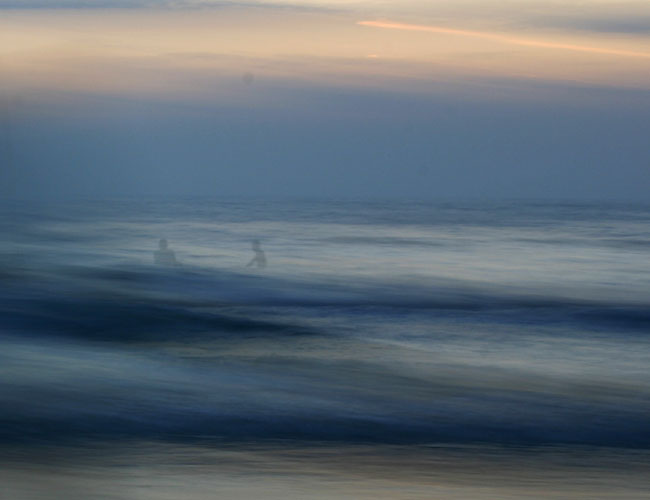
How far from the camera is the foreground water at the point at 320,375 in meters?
5.51

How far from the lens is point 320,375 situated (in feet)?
29.9

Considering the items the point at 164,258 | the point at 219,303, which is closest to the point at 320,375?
the point at 219,303

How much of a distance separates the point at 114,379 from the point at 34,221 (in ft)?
66.9

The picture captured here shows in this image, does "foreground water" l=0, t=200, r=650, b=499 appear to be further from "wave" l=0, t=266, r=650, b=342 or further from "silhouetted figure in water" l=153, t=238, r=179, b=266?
"silhouetted figure in water" l=153, t=238, r=179, b=266

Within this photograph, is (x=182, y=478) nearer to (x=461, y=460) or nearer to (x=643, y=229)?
(x=461, y=460)

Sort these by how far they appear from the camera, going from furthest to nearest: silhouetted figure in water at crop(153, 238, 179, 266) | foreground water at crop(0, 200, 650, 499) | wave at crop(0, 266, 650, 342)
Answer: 1. silhouetted figure in water at crop(153, 238, 179, 266)
2. wave at crop(0, 266, 650, 342)
3. foreground water at crop(0, 200, 650, 499)

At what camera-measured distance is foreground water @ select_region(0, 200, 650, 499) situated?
217 inches

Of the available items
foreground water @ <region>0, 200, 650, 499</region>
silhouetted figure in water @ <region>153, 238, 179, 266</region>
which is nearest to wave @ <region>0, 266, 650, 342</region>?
foreground water @ <region>0, 200, 650, 499</region>

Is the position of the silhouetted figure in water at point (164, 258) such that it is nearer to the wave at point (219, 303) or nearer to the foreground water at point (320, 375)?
the foreground water at point (320, 375)

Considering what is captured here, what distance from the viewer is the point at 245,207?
5209cm

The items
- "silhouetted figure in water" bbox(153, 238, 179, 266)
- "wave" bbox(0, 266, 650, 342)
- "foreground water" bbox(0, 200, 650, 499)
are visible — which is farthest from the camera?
"silhouetted figure in water" bbox(153, 238, 179, 266)

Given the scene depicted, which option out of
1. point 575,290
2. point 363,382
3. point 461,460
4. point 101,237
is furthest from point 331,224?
point 461,460

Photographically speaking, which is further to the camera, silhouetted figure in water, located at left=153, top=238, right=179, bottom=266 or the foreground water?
silhouetted figure in water, located at left=153, top=238, right=179, bottom=266

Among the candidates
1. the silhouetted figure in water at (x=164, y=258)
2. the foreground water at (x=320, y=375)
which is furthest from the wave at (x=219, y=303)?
the silhouetted figure in water at (x=164, y=258)
